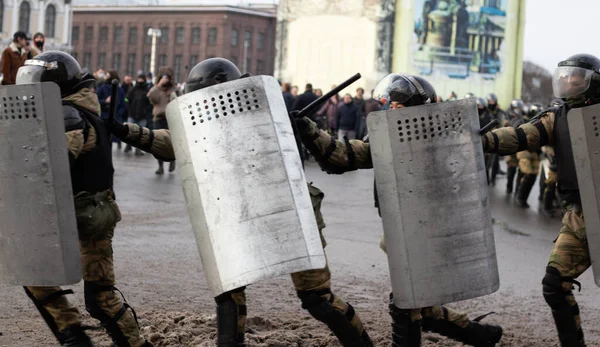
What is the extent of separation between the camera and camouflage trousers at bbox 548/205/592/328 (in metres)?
5.34

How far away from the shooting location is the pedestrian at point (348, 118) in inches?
878

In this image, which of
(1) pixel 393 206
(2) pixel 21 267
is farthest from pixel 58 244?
(1) pixel 393 206

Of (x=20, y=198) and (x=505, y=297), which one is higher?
(x=20, y=198)

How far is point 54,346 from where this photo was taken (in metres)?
5.64

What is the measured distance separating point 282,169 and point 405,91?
3.95ft

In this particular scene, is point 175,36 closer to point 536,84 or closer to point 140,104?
point 536,84

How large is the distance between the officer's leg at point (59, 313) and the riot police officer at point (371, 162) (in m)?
1.44

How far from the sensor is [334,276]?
330 inches

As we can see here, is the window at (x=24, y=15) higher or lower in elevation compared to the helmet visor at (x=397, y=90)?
lower

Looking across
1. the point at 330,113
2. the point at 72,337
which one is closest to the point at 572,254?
the point at 72,337

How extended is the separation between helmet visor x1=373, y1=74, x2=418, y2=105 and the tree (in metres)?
101

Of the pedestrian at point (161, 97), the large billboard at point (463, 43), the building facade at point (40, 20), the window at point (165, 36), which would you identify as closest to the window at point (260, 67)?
the window at point (165, 36)

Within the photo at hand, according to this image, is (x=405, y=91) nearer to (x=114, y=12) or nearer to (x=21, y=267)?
(x=21, y=267)

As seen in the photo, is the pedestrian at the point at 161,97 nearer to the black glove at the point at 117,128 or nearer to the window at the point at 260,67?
the black glove at the point at 117,128
